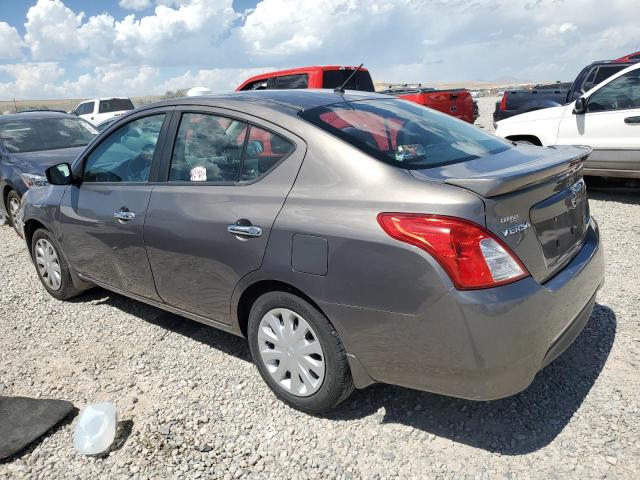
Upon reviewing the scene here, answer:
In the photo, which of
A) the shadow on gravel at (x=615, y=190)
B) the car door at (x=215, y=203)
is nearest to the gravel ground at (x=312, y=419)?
the car door at (x=215, y=203)

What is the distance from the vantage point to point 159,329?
13.6 ft

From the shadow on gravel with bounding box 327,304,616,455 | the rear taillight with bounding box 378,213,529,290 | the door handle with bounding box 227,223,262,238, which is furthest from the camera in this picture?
the door handle with bounding box 227,223,262,238

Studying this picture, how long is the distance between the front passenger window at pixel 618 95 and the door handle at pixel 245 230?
582 centimetres

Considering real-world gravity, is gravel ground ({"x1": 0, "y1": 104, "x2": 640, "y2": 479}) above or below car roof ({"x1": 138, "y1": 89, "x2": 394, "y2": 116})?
below

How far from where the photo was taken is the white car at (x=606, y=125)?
21.2ft

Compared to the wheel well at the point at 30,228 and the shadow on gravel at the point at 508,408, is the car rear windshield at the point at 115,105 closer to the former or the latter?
the wheel well at the point at 30,228

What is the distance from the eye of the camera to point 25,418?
3068 mm

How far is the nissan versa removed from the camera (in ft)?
7.27

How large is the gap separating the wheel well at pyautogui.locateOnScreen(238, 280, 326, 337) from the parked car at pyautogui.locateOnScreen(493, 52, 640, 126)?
25.9ft

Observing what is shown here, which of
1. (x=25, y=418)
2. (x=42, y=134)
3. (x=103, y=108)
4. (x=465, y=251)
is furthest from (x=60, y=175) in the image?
(x=103, y=108)

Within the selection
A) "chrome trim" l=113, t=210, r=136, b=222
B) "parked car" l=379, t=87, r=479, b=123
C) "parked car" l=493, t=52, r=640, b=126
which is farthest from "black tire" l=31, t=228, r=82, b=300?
"parked car" l=379, t=87, r=479, b=123

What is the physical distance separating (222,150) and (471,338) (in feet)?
5.83

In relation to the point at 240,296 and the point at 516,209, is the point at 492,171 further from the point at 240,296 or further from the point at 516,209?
the point at 240,296

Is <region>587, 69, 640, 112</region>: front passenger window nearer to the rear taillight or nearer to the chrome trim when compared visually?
the rear taillight
